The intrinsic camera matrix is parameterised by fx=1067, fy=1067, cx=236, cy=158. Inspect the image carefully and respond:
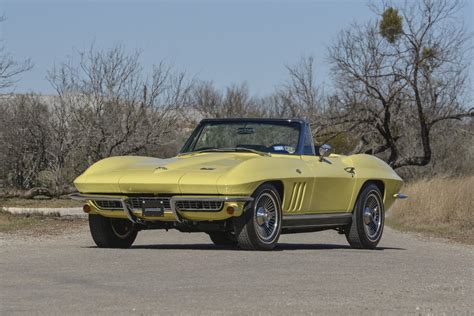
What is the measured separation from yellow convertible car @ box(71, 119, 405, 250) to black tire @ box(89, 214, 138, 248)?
1 centimetres

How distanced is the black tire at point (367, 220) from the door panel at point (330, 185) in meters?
0.24

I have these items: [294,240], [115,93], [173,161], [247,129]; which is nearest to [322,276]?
[173,161]

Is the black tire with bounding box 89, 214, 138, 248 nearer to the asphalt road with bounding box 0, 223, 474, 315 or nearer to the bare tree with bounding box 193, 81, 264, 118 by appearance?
the asphalt road with bounding box 0, 223, 474, 315

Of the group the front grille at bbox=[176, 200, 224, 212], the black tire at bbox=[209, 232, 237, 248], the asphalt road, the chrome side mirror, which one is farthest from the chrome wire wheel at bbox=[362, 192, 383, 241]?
the front grille at bbox=[176, 200, 224, 212]

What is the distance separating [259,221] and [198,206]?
0.75 meters

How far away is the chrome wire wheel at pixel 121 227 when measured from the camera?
12.8 meters

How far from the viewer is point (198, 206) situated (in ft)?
38.2

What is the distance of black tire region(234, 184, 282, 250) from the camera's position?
11734 millimetres

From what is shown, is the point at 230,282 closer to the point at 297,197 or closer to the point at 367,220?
the point at 297,197

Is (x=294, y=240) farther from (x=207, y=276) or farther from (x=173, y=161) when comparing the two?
(x=207, y=276)

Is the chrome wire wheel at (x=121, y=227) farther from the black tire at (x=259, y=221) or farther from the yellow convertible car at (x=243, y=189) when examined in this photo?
the black tire at (x=259, y=221)

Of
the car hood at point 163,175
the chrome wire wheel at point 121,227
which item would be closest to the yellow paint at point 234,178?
the car hood at point 163,175

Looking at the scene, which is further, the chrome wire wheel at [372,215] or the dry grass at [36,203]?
the dry grass at [36,203]

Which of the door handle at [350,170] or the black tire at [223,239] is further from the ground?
the door handle at [350,170]
